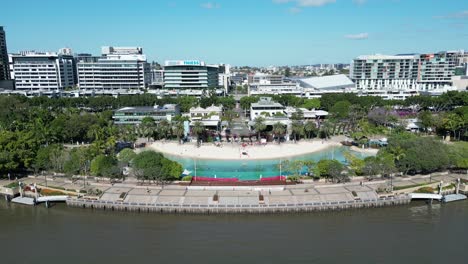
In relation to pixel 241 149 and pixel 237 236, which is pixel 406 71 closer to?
pixel 241 149

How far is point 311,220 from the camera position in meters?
40.8

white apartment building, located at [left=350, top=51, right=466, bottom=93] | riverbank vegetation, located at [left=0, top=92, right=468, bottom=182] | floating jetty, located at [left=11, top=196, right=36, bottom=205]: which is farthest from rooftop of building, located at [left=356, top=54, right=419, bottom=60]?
floating jetty, located at [left=11, top=196, right=36, bottom=205]

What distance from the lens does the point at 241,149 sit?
237ft

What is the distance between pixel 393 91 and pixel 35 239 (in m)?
130

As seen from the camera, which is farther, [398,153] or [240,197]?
[398,153]

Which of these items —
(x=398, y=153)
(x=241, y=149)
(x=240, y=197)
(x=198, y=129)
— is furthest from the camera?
(x=198, y=129)

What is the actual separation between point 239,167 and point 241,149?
12.2m

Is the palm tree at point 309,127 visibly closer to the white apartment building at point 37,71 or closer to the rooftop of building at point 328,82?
the rooftop of building at point 328,82

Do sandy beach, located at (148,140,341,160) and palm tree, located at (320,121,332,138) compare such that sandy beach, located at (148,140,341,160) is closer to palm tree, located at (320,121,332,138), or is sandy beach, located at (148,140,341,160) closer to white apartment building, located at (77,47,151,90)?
palm tree, located at (320,121,332,138)

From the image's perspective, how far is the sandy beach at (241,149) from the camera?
67.4 m

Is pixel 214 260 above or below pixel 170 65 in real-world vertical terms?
below

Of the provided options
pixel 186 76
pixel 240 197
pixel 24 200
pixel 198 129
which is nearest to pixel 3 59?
pixel 186 76

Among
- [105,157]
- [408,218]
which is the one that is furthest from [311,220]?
[105,157]

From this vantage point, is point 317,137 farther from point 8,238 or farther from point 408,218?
point 8,238
